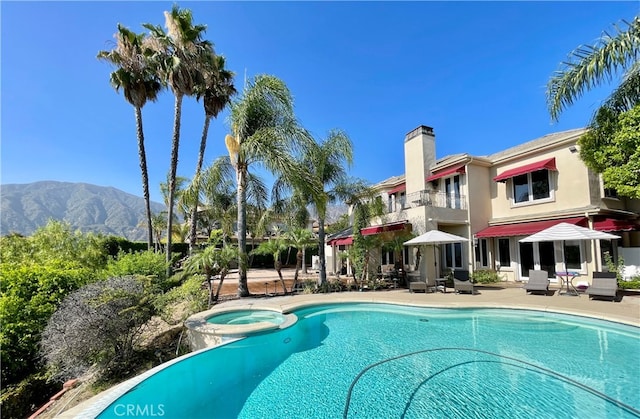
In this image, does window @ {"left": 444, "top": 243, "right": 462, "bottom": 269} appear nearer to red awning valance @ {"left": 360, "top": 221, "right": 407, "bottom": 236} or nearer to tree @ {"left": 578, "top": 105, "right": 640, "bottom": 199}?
red awning valance @ {"left": 360, "top": 221, "right": 407, "bottom": 236}

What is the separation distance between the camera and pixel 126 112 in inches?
1204

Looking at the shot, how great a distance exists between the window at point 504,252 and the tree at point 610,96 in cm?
1085

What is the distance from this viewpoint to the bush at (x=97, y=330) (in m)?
9.30

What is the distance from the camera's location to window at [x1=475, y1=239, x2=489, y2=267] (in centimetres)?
2852

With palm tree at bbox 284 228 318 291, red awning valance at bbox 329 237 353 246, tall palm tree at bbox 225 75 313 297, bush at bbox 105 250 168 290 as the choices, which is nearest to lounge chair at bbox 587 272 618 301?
palm tree at bbox 284 228 318 291

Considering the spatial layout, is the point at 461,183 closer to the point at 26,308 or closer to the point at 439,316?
the point at 439,316

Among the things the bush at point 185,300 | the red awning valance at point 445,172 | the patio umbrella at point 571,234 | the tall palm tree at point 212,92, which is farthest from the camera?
the red awning valance at point 445,172

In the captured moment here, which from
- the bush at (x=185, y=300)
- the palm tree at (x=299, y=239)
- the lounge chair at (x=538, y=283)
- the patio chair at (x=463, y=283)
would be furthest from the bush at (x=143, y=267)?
A: the lounge chair at (x=538, y=283)

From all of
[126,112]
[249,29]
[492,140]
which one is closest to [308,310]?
[249,29]

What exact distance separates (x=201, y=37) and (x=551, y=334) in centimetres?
3191

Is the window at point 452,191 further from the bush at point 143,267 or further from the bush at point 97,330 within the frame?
the bush at point 97,330

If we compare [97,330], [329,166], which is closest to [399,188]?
[329,166]

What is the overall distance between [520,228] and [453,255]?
244 inches

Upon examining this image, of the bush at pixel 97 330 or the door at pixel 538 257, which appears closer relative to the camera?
the bush at pixel 97 330
